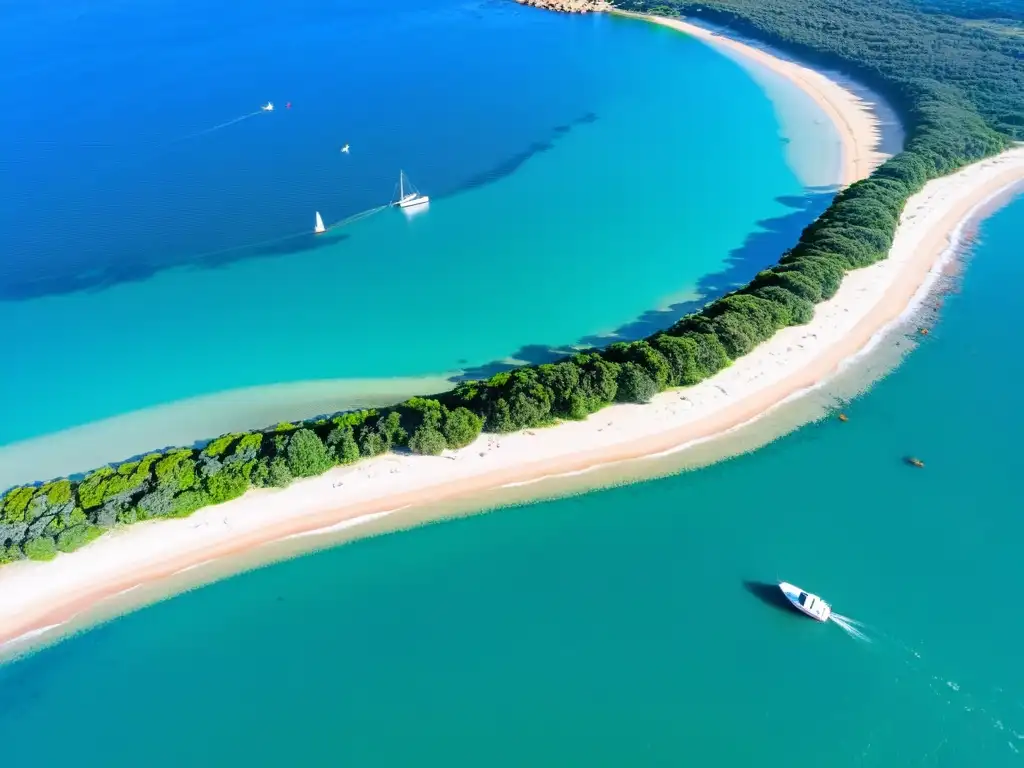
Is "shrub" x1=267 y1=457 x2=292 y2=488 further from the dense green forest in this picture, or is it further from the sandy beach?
the sandy beach

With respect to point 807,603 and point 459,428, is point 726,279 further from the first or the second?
point 807,603

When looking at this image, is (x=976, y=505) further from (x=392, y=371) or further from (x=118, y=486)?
(x=118, y=486)

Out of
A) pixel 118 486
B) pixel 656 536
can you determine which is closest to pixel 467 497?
pixel 656 536

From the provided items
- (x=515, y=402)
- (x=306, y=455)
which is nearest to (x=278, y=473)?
(x=306, y=455)

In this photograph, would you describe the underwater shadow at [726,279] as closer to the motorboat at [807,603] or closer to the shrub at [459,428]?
the shrub at [459,428]

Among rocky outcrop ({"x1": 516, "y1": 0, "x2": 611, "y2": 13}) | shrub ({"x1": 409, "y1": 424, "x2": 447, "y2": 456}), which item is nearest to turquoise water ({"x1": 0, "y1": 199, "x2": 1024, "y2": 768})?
shrub ({"x1": 409, "y1": 424, "x2": 447, "y2": 456})

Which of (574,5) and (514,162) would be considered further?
(574,5)

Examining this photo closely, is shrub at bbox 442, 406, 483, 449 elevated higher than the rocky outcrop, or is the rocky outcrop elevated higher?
the rocky outcrop
